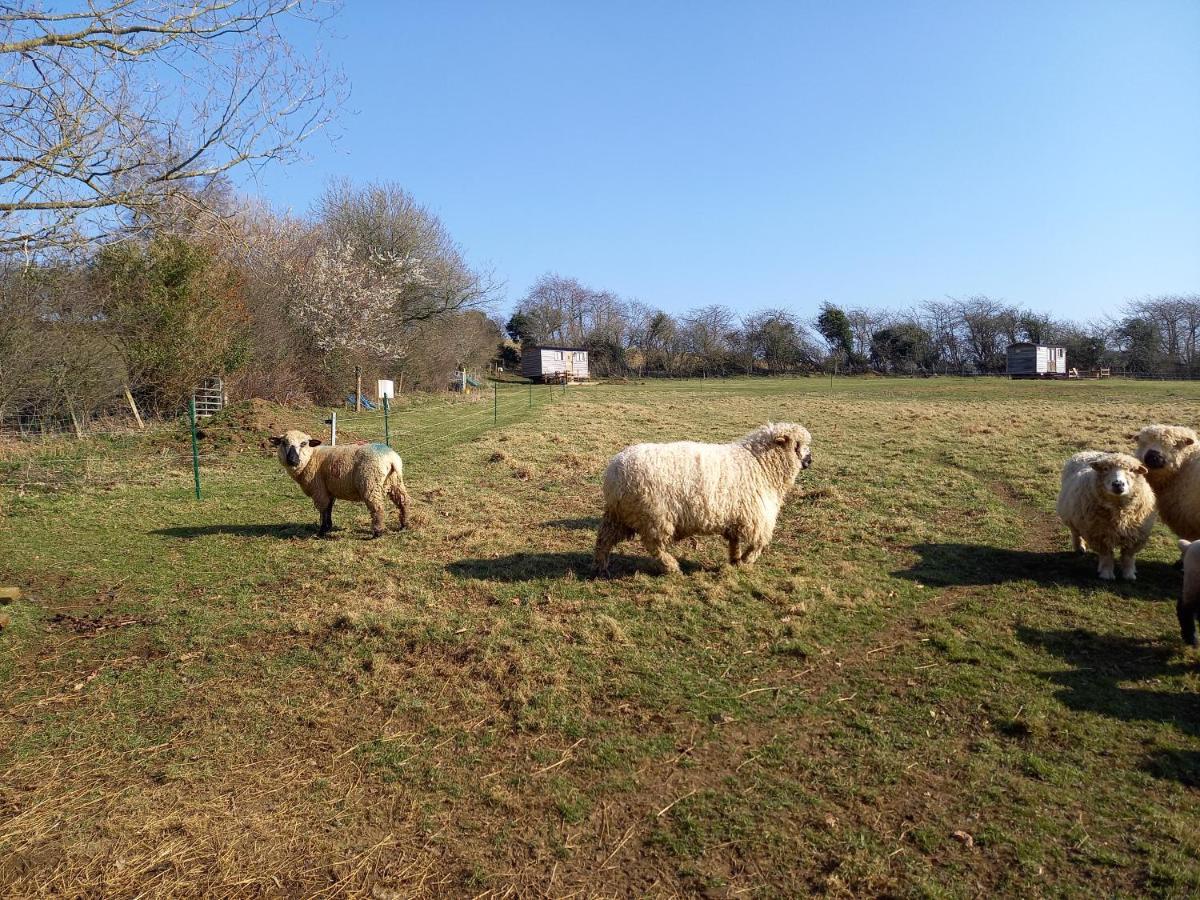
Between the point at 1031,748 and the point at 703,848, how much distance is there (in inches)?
94.1

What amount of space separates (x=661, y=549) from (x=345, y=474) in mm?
4576

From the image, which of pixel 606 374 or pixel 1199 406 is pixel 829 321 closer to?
pixel 606 374

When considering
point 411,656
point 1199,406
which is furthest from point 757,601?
point 1199,406

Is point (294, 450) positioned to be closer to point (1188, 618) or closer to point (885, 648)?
point (885, 648)

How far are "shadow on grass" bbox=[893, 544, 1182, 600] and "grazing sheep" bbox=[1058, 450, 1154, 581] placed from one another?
220 millimetres

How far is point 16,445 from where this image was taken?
1611 cm

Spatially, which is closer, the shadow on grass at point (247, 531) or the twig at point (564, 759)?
the twig at point (564, 759)

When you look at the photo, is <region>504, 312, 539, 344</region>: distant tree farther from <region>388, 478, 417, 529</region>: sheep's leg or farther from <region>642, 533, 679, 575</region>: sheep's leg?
<region>642, 533, 679, 575</region>: sheep's leg

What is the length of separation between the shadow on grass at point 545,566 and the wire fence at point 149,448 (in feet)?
21.0

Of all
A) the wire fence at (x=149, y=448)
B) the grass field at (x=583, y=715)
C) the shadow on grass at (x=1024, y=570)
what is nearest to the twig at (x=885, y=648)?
the grass field at (x=583, y=715)

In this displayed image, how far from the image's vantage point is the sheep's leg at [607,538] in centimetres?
777

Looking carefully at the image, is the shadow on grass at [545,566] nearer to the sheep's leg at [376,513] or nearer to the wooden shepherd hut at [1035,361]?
the sheep's leg at [376,513]

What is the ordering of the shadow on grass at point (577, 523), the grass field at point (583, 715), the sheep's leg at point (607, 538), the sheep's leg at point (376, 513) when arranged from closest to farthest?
the grass field at point (583, 715) < the sheep's leg at point (607, 538) < the sheep's leg at point (376, 513) < the shadow on grass at point (577, 523)

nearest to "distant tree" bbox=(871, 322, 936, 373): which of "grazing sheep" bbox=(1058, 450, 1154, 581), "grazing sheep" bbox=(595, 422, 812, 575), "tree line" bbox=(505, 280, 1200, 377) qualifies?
"tree line" bbox=(505, 280, 1200, 377)
